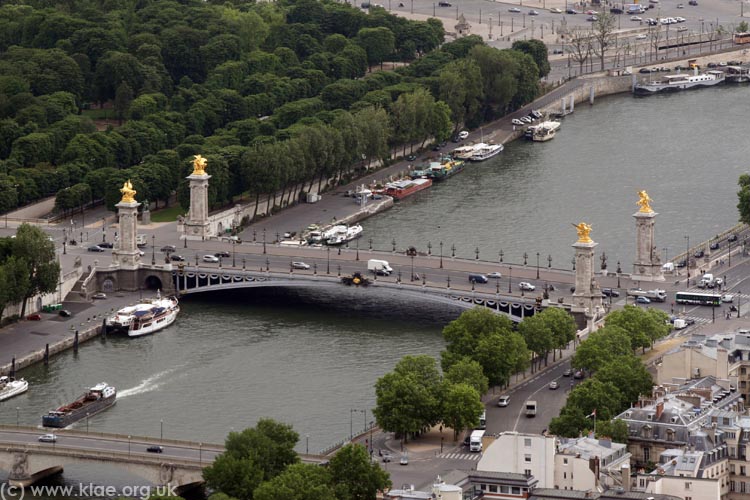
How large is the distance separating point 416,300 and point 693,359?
29405mm

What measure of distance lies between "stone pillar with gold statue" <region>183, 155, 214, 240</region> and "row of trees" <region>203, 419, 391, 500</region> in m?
52.1

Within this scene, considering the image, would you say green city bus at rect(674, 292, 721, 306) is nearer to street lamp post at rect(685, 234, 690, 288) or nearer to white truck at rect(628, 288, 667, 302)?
white truck at rect(628, 288, 667, 302)

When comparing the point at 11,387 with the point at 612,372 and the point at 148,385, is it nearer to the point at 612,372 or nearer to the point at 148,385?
the point at 148,385

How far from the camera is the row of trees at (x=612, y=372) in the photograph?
14025 centimetres

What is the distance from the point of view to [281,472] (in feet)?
431

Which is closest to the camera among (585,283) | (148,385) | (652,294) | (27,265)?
(148,385)

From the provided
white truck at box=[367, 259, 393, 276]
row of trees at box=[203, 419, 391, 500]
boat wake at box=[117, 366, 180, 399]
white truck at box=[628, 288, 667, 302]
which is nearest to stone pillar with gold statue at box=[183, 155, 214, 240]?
white truck at box=[367, 259, 393, 276]

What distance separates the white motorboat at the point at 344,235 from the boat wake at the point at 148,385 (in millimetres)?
29027

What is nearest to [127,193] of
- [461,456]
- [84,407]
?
[84,407]

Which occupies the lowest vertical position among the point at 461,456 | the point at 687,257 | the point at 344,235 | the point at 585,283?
the point at 461,456

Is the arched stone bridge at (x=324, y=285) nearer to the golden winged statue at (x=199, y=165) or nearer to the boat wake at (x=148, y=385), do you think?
the golden winged statue at (x=199, y=165)

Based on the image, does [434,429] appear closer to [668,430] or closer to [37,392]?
[668,430]

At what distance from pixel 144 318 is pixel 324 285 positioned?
11603mm

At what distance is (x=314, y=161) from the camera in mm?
199375
